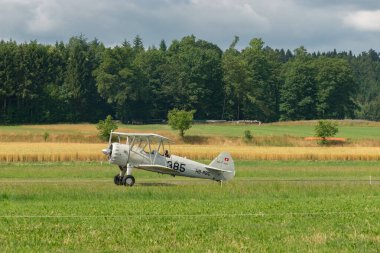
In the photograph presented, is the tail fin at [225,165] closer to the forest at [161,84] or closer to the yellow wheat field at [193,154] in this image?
the yellow wheat field at [193,154]

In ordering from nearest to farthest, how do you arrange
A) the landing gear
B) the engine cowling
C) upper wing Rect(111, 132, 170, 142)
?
the landing gear → the engine cowling → upper wing Rect(111, 132, 170, 142)

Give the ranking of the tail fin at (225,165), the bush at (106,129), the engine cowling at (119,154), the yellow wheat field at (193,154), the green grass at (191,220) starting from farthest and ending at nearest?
the bush at (106,129) < the yellow wheat field at (193,154) < the tail fin at (225,165) < the engine cowling at (119,154) < the green grass at (191,220)

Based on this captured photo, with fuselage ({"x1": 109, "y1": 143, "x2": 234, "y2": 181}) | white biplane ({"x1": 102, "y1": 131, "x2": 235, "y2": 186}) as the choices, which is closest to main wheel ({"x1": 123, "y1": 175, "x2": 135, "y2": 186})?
white biplane ({"x1": 102, "y1": 131, "x2": 235, "y2": 186})

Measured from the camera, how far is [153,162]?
3222cm

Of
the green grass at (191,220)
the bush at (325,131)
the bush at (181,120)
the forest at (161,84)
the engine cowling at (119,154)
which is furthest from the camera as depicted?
the forest at (161,84)

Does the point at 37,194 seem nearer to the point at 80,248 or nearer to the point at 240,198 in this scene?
the point at 240,198

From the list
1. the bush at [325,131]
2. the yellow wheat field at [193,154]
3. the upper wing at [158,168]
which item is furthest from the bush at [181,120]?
the upper wing at [158,168]

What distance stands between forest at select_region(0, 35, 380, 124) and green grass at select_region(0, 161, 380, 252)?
256ft

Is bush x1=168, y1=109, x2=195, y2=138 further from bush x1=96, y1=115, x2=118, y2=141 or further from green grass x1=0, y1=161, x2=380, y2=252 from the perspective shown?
green grass x1=0, y1=161, x2=380, y2=252

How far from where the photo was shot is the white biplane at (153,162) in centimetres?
3186

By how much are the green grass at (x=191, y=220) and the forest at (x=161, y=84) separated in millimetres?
78019

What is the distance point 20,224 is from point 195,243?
14.2 feet

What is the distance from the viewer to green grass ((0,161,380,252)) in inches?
530

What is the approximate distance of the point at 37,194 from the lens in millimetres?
23641
